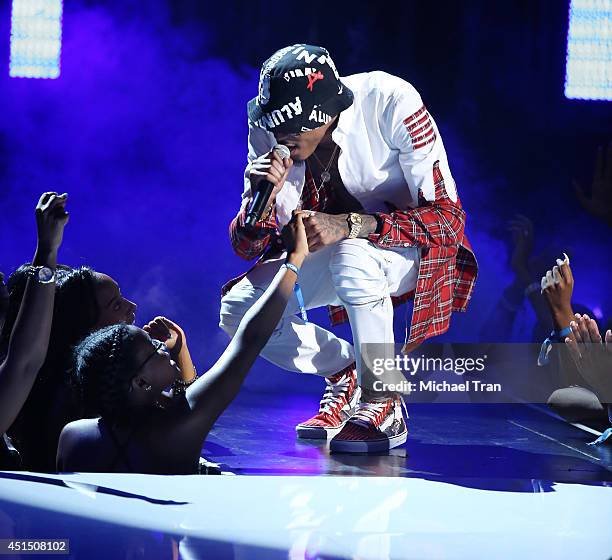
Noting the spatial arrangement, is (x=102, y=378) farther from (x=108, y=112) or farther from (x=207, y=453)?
(x=108, y=112)

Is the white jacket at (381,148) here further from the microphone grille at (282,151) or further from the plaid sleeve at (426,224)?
the microphone grille at (282,151)

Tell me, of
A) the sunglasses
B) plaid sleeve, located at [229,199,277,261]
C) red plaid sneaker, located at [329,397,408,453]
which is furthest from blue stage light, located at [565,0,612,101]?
the sunglasses

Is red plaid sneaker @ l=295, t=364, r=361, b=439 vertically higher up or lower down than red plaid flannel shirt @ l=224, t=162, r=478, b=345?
lower down

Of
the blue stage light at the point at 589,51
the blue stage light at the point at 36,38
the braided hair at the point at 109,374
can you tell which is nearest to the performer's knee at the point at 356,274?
the braided hair at the point at 109,374

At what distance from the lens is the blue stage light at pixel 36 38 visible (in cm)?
444

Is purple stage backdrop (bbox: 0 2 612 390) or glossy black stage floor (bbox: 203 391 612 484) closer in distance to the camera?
glossy black stage floor (bbox: 203 391 612 484)

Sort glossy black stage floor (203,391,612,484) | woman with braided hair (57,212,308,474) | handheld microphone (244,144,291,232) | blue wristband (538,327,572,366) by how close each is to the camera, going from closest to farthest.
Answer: woman with braided hair (57,212,308,474)
glossy black stage floor (203,391,612,484)
handheld microphone (244,144,291,232)
blue wristband (538,327,572,366)

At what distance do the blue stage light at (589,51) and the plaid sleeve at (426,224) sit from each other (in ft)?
4.77

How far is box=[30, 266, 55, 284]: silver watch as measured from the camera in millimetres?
2020

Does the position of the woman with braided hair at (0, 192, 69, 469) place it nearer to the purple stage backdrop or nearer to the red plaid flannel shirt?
the red plaid flannel shirt

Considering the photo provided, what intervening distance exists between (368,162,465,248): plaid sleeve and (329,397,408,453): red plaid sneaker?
21.1 inches

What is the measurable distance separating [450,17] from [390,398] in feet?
6.81

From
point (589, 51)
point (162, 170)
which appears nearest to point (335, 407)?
point (162, 170)

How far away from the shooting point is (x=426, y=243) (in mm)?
3389
